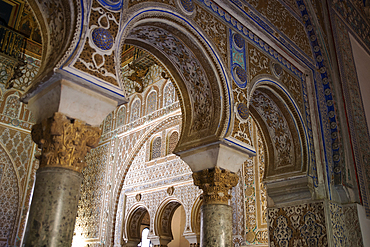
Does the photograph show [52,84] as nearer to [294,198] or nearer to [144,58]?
[294,198]

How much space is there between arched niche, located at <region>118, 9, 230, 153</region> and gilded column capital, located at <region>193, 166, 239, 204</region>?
368 millimetres

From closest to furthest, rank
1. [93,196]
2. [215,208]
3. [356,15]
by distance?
[215,208]
[356,15]
[93,196]

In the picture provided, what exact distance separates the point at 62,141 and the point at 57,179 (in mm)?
303

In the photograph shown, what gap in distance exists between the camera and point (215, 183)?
3.85 metres

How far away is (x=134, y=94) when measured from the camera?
37.2ft

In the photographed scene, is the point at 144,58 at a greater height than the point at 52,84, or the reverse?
the point at 144,58

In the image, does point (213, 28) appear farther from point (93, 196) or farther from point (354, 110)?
point (93, 196)

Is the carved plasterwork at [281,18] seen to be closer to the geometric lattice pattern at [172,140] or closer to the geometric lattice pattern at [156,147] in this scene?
the geometric lattice pattern at [172,140]

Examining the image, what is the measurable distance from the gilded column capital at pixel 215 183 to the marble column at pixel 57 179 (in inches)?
60.6

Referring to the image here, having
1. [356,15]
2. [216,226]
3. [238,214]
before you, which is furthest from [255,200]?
[356,15]

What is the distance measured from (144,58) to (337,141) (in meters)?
6.12

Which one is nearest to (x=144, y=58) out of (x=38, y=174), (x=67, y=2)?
(x=67, y=2)

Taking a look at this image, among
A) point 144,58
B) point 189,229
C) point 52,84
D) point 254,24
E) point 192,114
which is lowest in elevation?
point 189,229

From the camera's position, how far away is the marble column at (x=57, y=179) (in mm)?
2412
